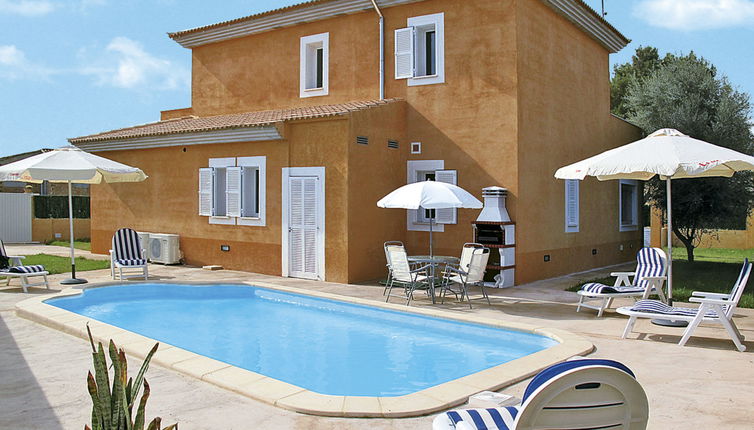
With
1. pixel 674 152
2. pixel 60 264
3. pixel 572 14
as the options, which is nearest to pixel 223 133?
pixel 60 264

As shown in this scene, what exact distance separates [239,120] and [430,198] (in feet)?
24.0

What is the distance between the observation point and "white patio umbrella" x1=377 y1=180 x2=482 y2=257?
9883 millimetres

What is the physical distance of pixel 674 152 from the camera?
8344mm

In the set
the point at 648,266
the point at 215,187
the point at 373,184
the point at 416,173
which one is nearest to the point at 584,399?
the point at 648,266

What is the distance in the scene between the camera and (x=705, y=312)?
725cm

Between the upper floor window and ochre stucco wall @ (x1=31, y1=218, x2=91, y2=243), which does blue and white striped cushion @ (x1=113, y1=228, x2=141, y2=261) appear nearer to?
the upper floor window

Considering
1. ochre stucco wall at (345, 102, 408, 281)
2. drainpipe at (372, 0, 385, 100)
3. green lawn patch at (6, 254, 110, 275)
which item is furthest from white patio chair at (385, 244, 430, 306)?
green lawn patch at (6, 254, 110, 275)

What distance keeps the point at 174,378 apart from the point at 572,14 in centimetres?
1307

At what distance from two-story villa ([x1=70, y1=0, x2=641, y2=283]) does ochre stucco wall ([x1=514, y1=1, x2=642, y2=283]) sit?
0.19 feet

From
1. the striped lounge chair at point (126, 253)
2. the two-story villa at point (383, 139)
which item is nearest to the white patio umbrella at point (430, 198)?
the two-story villa at point (383, 139)

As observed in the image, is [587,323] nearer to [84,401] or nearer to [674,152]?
[674,152]

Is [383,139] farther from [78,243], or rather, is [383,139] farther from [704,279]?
[78,243]

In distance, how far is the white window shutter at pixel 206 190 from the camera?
1536cm

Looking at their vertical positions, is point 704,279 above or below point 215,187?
below
